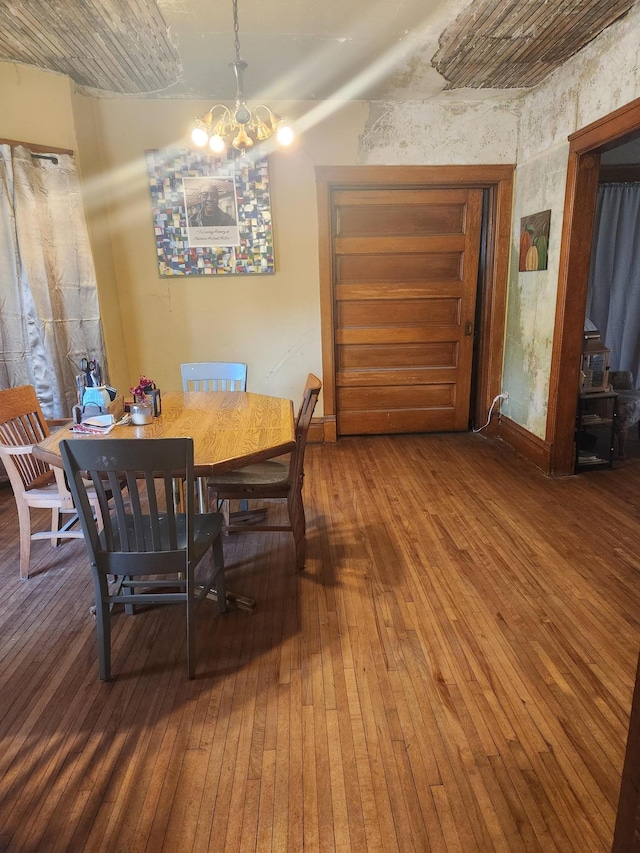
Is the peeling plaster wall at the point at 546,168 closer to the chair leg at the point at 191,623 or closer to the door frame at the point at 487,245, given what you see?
the door frame at the point at 487,245

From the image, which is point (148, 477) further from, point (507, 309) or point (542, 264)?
point (507, 309)

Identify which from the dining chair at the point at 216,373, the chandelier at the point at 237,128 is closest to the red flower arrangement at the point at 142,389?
the dining chair at the point at 216,373

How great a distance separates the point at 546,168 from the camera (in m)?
3.35

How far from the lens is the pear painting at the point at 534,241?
337cm

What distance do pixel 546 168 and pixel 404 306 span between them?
138cm

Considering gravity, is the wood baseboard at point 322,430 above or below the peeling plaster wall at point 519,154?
below

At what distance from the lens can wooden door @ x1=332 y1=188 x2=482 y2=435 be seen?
3947 millimetres

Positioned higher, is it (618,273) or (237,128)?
(237,128)

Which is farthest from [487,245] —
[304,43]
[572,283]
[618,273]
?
[304,43]

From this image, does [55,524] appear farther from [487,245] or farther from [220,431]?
[487,245]

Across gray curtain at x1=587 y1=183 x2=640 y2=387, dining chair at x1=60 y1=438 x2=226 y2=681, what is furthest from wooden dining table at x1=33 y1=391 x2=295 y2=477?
gray curtain at x1=587 y1=183 x2=640 y2=387

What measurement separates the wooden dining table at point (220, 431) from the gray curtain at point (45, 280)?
3.64 feet

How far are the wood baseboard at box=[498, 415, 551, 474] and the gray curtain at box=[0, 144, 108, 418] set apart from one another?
10.7 feet

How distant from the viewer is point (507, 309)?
4.05m
